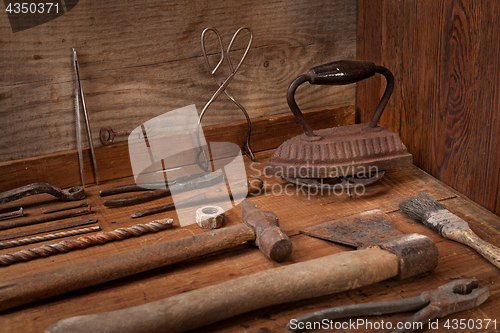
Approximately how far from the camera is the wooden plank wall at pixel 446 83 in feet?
4.42

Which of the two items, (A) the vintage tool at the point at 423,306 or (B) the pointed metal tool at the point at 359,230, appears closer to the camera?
(A) the vintage tool at the point at 423,306

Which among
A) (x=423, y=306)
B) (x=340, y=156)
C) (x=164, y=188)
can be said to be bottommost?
(x=423, y=306)

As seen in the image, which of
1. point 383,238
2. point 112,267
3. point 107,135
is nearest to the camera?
point 112,267

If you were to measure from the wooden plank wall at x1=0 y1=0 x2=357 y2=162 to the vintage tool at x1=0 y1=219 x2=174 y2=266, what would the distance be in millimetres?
514

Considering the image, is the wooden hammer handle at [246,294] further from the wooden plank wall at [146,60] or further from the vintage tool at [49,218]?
the wooden plank wall at [146,60]

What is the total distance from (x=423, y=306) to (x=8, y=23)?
58.0 inches

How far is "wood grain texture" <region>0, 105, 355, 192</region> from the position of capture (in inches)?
64.3

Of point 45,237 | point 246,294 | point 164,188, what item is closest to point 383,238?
point 246,294

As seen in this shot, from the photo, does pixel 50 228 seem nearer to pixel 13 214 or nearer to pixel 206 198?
pixel 13 214

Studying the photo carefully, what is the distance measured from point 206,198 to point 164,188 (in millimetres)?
178

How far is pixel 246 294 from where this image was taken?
98cm

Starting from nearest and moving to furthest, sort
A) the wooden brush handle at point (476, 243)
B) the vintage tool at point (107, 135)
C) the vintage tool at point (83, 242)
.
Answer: the wooden brush handle at point (476, 243) → the vintage tool at point (83, 242) → the vintage tool at point (107, 135)

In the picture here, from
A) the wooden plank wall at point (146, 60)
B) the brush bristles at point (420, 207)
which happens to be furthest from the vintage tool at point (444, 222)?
the wooden plank wall at point (146, 60)

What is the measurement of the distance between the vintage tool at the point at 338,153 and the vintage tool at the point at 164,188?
21 centimetres
